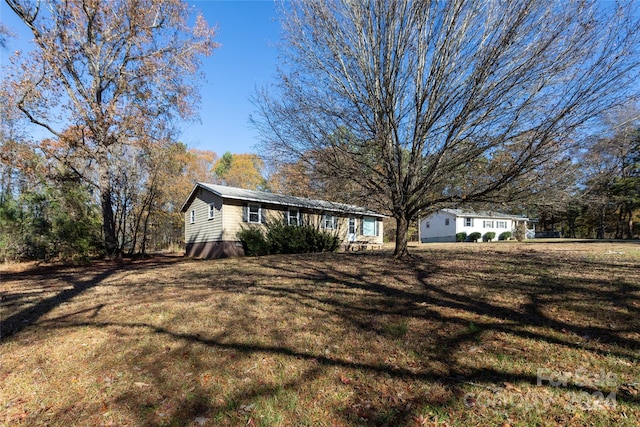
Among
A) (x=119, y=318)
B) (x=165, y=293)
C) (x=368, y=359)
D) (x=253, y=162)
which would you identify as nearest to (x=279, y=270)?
(x=165, y=293)

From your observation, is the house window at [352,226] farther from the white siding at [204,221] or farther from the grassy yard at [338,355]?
the grassy yard at [338,355]

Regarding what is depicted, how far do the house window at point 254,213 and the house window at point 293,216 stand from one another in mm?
2024

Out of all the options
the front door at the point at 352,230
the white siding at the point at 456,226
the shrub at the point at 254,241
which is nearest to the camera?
the shrub at the point at 254,241

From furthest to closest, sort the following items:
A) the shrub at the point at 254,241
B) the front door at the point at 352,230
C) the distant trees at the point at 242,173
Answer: the distant trees at the point at 242,173
the front door at the point at 352,230
the shrub at the point at 254,241

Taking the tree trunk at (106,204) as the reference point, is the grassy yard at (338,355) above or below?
below

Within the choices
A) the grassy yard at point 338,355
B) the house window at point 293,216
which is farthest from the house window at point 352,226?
the grassy yard at point 338,355

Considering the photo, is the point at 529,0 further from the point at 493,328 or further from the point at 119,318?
the point at 119,318

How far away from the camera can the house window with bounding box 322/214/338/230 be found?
822 inches

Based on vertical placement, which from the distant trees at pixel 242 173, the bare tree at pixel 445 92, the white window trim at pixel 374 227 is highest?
the distant trees at pixel 242 173

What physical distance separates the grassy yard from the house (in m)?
8.71

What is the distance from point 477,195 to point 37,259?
1575 cm

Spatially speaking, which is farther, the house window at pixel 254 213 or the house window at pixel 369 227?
the house window at pixel 369 227

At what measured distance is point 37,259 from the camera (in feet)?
39.9

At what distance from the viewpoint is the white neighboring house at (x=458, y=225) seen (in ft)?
116
